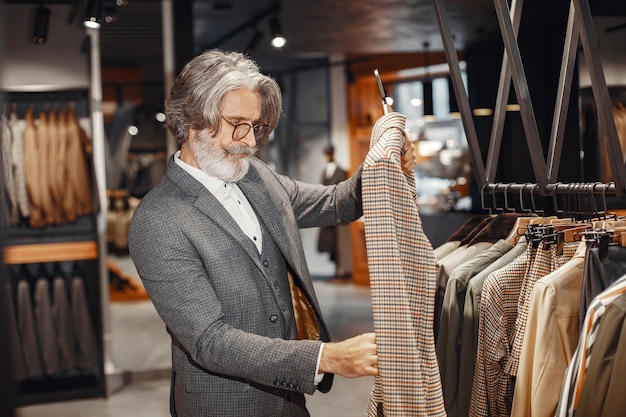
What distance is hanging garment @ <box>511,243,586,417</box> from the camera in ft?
6.24

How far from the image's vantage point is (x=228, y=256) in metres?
2.07

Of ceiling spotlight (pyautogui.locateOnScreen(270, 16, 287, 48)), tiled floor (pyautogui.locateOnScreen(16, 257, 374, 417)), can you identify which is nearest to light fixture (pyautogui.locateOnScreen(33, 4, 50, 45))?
ceiling spotlight (pyautogui.locateOnScreen(270, 16, 287, 48))

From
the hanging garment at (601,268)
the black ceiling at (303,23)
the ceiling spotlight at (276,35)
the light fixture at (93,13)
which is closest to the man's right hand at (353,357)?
the hanging garment at (601,268)

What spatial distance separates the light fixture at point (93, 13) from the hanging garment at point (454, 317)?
10.3ft

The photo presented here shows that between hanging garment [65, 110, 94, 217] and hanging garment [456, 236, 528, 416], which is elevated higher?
hanging garment [65, 110, 94, 217]

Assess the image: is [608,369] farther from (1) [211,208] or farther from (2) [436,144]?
(2) [436,144]

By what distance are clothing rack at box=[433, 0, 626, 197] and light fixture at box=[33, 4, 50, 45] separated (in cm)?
354

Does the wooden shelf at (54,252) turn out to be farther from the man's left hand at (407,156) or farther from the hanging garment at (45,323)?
the man's left hand at (407,156)

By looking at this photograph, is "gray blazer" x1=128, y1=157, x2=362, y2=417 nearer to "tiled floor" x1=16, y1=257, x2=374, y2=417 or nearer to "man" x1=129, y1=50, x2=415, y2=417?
"man" x1=129, y1=50, x2=415, y2=417

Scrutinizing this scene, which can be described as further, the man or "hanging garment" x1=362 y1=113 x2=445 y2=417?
the man

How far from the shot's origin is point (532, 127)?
2.14m

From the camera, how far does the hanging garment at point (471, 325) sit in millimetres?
2244

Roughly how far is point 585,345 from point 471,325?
0.63 m

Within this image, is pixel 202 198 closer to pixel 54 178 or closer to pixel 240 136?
pixel 240 136
